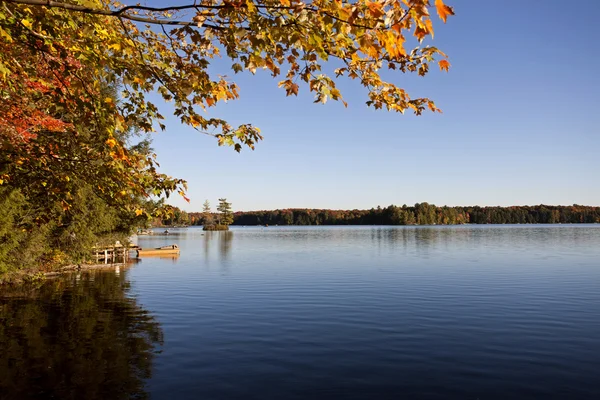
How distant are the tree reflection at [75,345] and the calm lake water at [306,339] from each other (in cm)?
5

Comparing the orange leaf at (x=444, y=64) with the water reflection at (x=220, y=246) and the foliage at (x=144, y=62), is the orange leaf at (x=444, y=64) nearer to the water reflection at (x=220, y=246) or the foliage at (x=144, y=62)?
the foliage at (x=144, y=62)

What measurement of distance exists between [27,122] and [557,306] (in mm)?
22128

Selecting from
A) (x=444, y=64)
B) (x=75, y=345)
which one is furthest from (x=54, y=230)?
A: (x=444, y=64)

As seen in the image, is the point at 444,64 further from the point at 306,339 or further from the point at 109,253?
the point at 109,253

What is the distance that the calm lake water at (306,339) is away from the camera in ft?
35.4

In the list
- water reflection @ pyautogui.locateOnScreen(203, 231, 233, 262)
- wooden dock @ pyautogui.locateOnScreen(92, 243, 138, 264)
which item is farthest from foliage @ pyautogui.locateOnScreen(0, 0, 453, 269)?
water reflection @ pyautogui.locateOnScreen(203, 231, 233, 262)

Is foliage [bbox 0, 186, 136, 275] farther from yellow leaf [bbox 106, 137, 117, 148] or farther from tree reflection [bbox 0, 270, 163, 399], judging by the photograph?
yellow leaf [bbox 106, 137, 117, 148]

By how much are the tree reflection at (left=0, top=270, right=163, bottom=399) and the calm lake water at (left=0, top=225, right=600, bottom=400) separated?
0.05 metres

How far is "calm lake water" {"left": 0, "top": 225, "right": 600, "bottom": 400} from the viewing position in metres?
10.8

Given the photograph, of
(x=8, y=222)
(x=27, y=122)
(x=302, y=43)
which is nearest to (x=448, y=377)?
(x=302, y=43)

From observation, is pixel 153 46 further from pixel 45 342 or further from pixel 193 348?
pixel 45 342

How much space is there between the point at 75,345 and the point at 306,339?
286 inches

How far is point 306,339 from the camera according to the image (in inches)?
595

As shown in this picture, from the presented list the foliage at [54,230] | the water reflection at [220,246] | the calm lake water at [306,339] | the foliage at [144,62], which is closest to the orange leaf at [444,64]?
the foliage at [144,62]
